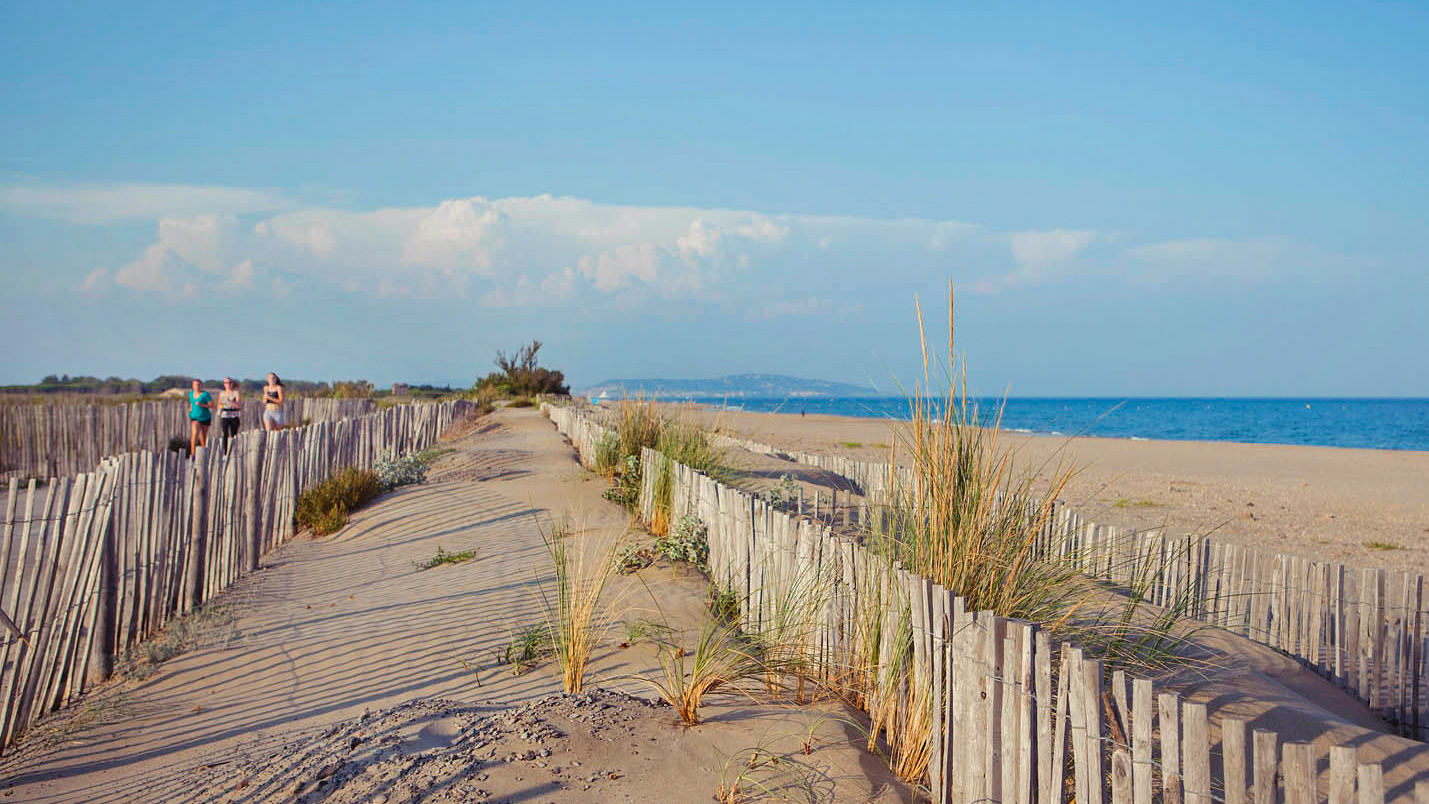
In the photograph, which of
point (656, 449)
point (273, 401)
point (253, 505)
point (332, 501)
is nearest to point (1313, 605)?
point (656, 449)

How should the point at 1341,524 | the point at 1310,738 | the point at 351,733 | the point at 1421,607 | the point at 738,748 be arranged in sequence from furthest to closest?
the point at 1341,524 < the point at 1421,607 < the point at 351,733 < the point at 738,748 < the point at 1310,738

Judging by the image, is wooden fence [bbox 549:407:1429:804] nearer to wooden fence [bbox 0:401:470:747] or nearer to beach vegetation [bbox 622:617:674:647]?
beach vegetation [bbox 622:617:674:647]

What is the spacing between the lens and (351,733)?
3.49m

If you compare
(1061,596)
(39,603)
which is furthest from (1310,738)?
(39,603)

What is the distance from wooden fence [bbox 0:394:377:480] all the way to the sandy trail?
8.54m

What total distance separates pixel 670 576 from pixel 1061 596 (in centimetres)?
316

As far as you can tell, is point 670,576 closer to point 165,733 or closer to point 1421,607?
point 165,733

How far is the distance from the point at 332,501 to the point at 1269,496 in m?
13.4

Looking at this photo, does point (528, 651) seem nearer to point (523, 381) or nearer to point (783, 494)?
point (783, 494)

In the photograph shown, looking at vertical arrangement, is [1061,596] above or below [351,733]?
above

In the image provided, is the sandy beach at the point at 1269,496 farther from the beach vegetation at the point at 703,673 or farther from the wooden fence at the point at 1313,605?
the beach vegetation at the point at 703,673

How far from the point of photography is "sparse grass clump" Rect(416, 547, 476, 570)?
710 cm

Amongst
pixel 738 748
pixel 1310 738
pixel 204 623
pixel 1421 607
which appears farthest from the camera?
pixel 204 623

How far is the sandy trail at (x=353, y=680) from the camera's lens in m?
3.36
